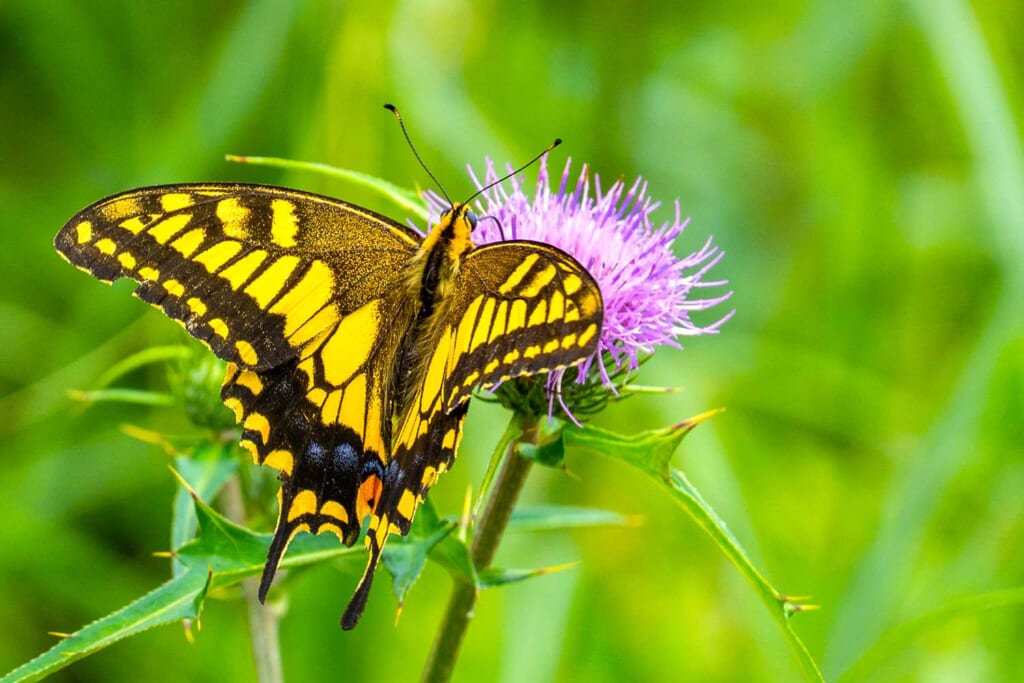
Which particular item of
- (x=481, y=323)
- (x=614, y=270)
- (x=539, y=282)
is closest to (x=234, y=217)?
(x=481, y=323)

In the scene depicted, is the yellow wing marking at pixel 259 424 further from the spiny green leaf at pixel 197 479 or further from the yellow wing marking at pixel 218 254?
the yellow wing marking at pixel 218 254

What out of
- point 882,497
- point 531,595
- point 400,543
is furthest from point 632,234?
point 882,497

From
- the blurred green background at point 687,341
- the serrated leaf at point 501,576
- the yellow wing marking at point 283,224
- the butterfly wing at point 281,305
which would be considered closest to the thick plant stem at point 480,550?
the serrated leaf at point 501,576

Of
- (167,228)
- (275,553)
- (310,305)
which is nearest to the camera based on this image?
(275,553)

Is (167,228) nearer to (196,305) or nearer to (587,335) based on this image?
(196,305)

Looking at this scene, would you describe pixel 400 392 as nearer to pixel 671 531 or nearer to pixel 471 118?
pixel 471 118

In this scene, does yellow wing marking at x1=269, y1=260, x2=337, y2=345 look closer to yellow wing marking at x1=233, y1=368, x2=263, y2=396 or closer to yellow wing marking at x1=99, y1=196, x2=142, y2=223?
yellow wing marking at x1=233, y1=368, x2=263, y2=396
